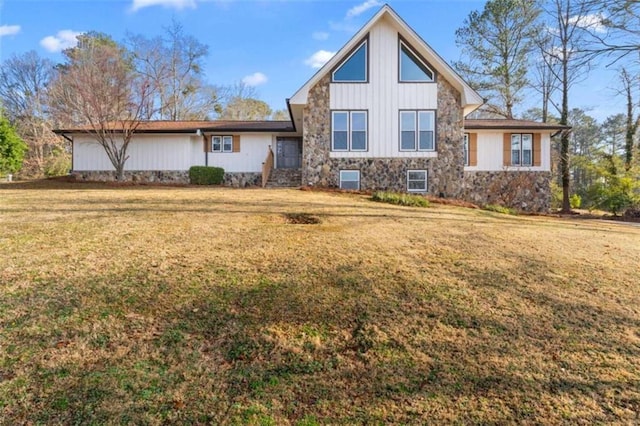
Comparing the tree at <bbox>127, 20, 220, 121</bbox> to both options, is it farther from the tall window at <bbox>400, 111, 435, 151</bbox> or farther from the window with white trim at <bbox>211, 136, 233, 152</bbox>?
the tall window at <bbox>400, 111, 435, 151</bbox>

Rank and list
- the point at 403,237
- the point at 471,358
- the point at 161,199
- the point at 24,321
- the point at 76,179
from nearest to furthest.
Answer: the point at 471,358, the point at 24,321, the point at 403,237, the point at 161,199, the point at 76,179

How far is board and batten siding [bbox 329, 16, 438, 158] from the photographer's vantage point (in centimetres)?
1541

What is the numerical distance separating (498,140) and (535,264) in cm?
1484

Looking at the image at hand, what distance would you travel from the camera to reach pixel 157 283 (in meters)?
4.41

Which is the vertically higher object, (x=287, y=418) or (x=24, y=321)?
(x=24, y=321)

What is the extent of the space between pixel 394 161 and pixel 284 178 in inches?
219

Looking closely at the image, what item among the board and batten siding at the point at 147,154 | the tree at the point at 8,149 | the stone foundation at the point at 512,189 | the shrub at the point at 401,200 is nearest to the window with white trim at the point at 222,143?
the board and batten siding at the point at 147,154

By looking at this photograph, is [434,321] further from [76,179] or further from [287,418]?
[76,179]

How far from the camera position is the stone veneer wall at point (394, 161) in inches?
618

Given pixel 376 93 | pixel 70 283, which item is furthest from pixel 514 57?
pixel 70 283

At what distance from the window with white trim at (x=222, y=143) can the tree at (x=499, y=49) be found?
17453mm

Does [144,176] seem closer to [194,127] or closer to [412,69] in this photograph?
[194,127]

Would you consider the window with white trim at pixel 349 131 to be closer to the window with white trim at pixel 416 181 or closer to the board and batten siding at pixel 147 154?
the window with white trim at pixel 416 181

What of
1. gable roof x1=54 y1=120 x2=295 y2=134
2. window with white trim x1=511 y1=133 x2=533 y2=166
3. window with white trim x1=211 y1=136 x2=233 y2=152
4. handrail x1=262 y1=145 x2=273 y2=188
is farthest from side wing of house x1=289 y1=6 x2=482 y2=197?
window with white trim x1=211 y1=136 x2=233 y2=152
